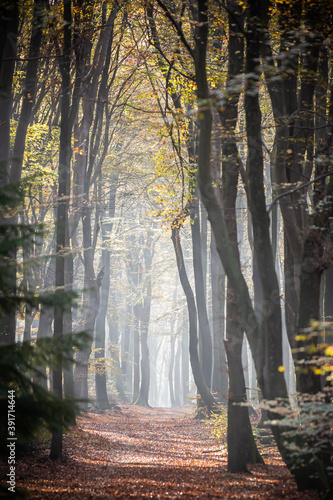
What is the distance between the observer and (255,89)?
6.26m

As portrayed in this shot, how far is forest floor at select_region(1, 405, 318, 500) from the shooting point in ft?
20.2

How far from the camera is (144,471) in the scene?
8.38m

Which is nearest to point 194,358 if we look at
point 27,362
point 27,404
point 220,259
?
Result: point 220,259

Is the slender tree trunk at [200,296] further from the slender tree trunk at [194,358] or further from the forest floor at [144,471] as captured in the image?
the forest floor at [144,471]

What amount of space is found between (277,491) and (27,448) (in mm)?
5212

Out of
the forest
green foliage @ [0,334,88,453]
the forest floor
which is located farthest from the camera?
the forest floor

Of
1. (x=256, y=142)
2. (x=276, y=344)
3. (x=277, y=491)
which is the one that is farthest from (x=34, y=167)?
(x=277, y=491)

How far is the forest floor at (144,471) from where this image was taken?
243 inches

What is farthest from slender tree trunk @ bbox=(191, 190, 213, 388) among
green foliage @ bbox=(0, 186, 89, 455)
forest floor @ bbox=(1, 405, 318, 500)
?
green foliage @ bbox=(0, 186, 89, 455)

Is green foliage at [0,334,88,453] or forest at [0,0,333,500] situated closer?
green foliage at [0,334,88,453]

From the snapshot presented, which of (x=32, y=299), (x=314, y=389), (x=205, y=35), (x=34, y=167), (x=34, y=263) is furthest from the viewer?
(x=34, y=167)

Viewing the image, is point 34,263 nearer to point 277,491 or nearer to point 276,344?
point 276,344

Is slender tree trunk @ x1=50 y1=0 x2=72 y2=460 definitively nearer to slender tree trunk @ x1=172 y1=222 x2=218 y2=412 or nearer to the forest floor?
the forest floor

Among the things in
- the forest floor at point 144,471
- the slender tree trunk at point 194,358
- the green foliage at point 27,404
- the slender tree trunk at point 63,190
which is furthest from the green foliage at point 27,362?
the slender tree trunk at point 194,358
